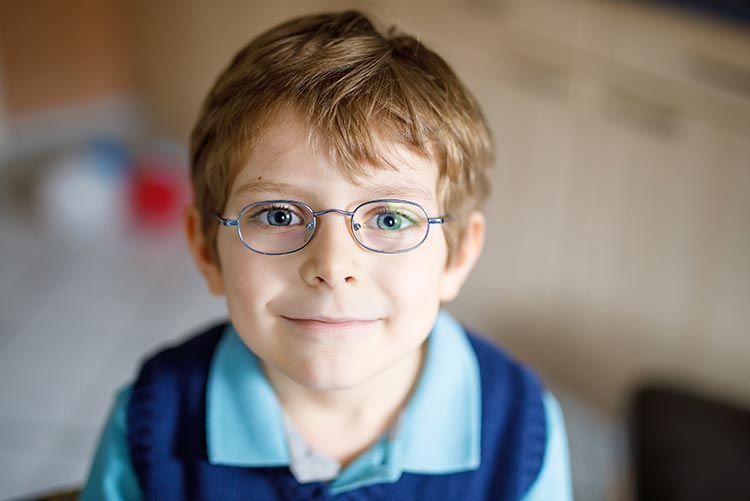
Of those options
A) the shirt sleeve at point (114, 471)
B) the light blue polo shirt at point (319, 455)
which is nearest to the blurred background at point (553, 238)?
the light blue polo shirt at point (319, 455)

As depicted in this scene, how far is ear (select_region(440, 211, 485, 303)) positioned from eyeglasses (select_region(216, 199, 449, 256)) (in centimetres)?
12

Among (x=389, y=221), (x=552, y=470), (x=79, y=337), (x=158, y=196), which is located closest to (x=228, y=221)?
(x=389, y=221)

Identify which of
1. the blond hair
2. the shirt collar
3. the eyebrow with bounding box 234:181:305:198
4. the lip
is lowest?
the shirt collar

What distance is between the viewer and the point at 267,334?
814 millimetres

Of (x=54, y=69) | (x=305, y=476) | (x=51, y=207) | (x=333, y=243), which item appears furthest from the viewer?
(x=54, y=69)

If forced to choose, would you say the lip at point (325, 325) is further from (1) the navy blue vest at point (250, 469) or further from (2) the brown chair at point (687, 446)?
(2) the brown chair at point (687, 446)

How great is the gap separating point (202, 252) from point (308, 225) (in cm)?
21

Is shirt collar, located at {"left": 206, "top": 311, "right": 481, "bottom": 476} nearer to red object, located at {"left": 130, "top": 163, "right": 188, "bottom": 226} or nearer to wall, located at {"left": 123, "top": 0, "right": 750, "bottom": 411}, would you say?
A: wall, located at {"left": 123, "top": 0, "right": 750, "bottom": 411}

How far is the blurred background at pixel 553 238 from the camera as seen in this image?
6.54 feet

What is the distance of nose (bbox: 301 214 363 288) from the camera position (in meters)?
0.77

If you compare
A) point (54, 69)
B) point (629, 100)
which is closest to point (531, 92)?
point (629, 100)

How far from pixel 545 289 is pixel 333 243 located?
68.4 inches

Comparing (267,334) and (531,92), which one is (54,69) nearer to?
(531,92)

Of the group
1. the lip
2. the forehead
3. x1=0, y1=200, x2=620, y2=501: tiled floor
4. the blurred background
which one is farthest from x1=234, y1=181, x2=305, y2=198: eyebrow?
x1=0, y1=200, x2=620, y2=501: tiled floor
